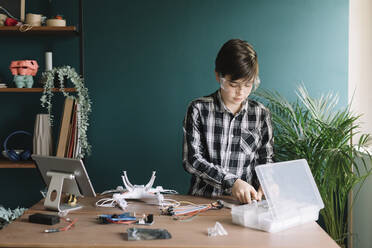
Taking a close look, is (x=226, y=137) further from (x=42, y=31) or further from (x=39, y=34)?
(x=39, y=34)

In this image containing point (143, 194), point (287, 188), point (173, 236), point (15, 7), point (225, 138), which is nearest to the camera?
point (173, 236)

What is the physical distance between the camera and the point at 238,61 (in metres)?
1.84

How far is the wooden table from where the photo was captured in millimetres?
1352

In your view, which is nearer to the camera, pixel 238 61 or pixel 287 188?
pixel 287 188

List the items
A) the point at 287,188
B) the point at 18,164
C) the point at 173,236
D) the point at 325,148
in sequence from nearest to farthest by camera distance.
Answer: the point at 173,236 → the point at 287,188 → the point at 325,148 → the point at 18,164

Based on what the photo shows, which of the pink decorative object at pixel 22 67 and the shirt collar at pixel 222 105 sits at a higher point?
the pink decorative object at pixel 22 67

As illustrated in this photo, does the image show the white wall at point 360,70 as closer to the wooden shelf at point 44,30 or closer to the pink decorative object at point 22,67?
the wooden shelf at point 44,30

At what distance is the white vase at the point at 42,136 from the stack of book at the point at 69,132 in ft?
0.31

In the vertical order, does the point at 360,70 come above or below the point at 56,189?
above

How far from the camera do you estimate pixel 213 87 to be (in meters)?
3.08

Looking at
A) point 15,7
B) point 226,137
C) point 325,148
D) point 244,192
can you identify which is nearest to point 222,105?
point 226,137

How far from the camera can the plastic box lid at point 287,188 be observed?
150 centimetres

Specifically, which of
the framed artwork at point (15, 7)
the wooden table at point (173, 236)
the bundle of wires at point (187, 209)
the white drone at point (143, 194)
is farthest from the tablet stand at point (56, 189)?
the framed artwork at point (15, 7)

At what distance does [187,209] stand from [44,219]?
0.58 m
